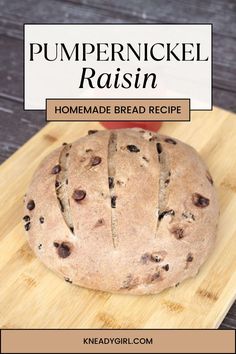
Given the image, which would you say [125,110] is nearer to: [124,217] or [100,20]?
[124,217]

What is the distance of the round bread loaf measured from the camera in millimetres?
1949

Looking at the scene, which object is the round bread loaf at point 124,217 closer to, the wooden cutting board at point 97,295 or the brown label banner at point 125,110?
the wooden cutting board at point 97,295

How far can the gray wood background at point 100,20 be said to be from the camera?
2.89 m

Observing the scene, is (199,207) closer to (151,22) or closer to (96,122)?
(96,122)

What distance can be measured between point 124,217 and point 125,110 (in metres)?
0.67

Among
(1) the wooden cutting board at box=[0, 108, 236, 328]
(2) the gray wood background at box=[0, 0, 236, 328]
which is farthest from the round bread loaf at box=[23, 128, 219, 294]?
(2) the gray wood background at box=[0, 0, 236, 328]

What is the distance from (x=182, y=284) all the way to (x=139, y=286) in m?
0.13

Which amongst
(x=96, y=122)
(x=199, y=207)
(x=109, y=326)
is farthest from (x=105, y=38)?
(x=109, y=326)

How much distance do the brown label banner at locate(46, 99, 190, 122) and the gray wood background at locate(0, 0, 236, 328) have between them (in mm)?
288

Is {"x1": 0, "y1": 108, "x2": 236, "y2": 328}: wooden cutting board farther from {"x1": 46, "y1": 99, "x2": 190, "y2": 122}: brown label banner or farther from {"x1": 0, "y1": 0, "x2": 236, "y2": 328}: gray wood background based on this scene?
{"x1": 0, "y1": 0, "x2": 236, "y2": 328}: gray wood background

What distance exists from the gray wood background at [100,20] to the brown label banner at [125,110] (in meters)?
0.29

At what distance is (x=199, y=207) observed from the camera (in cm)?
204

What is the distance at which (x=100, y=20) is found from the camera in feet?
10.8

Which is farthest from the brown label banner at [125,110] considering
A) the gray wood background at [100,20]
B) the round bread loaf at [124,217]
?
the round bread loaf at [124,217]
